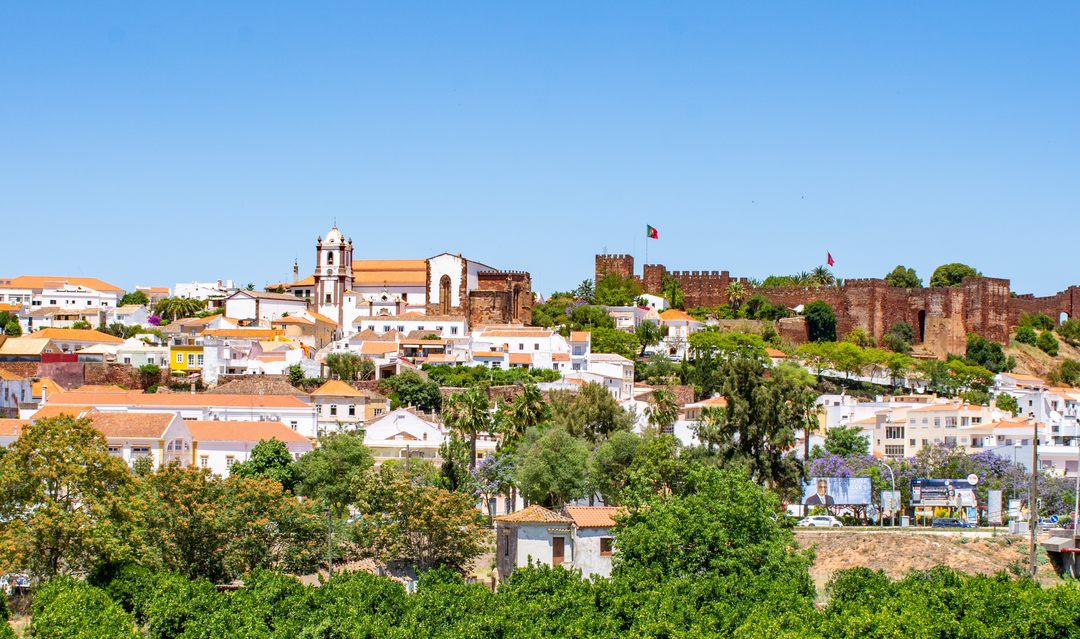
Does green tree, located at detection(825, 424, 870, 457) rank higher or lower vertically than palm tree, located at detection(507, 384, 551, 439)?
lower

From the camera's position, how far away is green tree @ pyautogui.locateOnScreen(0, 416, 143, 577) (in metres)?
30.4

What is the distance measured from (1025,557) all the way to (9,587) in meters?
29.1

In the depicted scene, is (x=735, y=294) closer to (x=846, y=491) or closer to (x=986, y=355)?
(x=986, y=355)

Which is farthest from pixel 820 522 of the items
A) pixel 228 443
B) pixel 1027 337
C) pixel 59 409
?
pixel 1027 337

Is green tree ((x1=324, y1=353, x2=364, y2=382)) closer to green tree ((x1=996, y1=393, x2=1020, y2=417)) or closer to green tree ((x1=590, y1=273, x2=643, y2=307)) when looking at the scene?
green tree ((x1=590, y1=273, x2=643, y2=307))

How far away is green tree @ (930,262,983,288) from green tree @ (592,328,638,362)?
3695cm

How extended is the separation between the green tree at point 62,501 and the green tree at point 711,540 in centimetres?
1319

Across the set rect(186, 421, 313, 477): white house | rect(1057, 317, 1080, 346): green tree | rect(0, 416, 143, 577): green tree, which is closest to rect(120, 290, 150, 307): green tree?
rect(186, 421, 313, 477): white house

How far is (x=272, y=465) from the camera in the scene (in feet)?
144

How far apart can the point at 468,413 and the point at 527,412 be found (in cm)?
335

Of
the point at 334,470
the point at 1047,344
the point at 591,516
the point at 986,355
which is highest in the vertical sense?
the point at 1047,344

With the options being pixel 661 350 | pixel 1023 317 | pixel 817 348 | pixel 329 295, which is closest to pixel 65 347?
pixel 329 295

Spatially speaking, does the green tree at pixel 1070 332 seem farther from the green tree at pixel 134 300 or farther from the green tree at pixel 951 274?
the green tree at pixel 134 300

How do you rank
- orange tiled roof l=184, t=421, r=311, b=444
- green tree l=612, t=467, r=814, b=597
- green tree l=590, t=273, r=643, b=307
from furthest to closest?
1. green tree l=590, t=273, r=643, b=307
2. orange tiled roof l=184, t=421, r=311, b=444
3. green tree l=612, t=467, r=814, b=597
